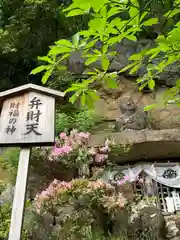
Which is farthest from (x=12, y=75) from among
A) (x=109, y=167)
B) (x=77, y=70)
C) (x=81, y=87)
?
(x=81, y=87)

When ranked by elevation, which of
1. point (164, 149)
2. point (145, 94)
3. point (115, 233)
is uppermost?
point (145, 94)

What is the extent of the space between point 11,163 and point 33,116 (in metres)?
2.95

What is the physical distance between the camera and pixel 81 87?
8.64ft

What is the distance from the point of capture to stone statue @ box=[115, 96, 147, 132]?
6926mm

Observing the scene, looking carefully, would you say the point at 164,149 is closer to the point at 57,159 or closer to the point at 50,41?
the point at 57,159

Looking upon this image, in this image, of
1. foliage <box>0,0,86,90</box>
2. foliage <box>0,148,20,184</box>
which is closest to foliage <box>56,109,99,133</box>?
foliage <box>0,148,20,184</box>

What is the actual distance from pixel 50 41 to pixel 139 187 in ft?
19.4

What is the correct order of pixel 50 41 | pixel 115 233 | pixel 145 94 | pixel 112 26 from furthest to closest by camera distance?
pixel 50 41, pixel 145 94, pixel 115 233, pixel 112 26

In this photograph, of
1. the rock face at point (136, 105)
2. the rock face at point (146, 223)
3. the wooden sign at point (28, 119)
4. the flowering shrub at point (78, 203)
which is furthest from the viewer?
the rock face at point (136, 105)

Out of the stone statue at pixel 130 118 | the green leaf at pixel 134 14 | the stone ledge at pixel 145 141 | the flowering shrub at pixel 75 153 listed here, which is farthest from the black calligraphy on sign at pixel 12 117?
the stone statue at pixel 130 118

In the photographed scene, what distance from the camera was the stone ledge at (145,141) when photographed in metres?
6.45

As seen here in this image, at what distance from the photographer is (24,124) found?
3.34 metres

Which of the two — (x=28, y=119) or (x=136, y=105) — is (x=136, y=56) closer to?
(x=28, y=119)

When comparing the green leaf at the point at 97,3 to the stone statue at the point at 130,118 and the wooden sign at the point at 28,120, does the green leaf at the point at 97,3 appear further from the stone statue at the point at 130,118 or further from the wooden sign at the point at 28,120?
the stone statue at the point at 130,118
